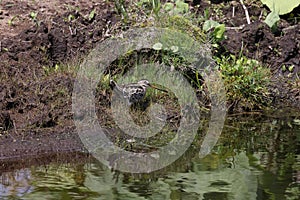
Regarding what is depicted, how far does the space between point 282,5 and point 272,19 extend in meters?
0.41

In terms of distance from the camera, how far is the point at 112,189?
4.79 m

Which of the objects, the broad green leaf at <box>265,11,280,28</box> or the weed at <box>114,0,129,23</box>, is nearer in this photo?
the weed at <box>114,0,129,23</box>

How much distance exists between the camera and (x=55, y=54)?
7418 millimetres

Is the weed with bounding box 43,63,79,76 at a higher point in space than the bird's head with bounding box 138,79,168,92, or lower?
higher

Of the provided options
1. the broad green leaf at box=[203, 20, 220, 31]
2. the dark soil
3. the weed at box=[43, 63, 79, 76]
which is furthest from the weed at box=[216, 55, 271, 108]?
the weed at box=[43, 63, 79, 76]

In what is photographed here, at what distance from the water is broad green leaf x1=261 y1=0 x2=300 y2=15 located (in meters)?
2.82

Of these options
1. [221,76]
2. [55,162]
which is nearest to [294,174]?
[55,162]

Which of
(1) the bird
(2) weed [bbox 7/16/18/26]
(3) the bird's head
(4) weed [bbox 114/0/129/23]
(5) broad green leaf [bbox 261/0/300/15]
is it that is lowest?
(1) the bird

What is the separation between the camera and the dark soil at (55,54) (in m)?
6.02

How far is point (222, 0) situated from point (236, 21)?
1.77 feet

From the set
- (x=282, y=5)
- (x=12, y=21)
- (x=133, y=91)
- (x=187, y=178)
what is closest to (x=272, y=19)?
(x=282, y=5)

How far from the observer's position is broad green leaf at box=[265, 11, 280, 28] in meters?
8.14

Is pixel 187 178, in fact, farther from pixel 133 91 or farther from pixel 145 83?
pixel 145 83

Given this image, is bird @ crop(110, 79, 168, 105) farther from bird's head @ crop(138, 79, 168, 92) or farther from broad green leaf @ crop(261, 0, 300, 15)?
broad green leaf @ crop(261, 0, 300, 15)
